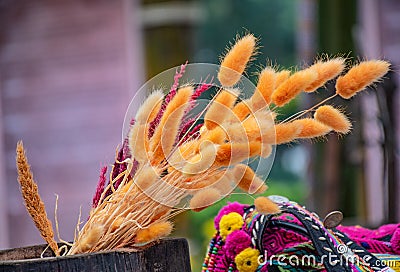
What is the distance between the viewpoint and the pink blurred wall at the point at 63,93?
13.5 feet

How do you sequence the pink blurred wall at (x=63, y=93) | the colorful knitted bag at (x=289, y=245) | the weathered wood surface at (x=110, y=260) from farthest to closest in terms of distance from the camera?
1. the pink blurred wall at (x=63, y=93)
2. the colorful knitted bag at (x=289, y=245)
3. the weathered wood surface at (x=110, y=260)

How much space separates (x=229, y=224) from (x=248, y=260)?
0.19 feet

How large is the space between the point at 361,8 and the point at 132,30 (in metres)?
1.32

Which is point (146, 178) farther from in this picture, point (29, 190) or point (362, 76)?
point (362, 76)

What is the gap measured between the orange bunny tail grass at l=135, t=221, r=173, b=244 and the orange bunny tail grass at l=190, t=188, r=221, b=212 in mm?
33

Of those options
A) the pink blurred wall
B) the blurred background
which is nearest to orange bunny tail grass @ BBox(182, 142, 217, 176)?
the blurred background

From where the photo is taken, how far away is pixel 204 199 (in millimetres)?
689

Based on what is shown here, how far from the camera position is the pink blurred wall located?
13.5 ft

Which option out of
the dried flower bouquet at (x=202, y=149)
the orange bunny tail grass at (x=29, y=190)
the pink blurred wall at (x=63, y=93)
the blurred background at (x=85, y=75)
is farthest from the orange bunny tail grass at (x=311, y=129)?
the pink blurred wall at (x=63, y=93)

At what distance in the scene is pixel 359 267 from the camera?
744 millimetres

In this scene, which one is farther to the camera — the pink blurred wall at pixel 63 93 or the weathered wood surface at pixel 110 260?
the pink blurred wall at pixel 63 93

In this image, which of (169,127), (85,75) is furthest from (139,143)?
(85,75)

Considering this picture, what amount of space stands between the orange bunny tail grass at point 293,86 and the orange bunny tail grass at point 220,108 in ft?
0.14

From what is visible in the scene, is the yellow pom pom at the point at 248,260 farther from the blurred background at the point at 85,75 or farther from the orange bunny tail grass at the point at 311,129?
the blurred background at the point at 85,75
